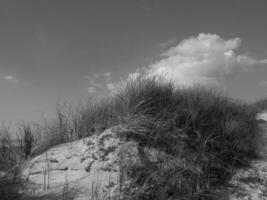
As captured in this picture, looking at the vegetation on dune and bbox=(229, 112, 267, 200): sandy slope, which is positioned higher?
the vegetation on dune

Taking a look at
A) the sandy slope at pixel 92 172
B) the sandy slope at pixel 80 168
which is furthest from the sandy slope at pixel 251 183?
the sandy slope at pixel 80 168

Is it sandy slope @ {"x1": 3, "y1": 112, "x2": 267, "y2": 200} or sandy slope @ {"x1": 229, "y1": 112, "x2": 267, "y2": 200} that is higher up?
sandy slope @ {"x1": 3, "y1": 112, "x2": 267, "y2": 200}

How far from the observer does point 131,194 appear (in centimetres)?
224

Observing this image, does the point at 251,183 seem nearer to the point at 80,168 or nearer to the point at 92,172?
the point at 92,172

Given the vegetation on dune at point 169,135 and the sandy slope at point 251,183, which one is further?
the sandy slope at point 251,183

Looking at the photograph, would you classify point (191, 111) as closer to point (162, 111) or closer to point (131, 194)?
point (162, 111)

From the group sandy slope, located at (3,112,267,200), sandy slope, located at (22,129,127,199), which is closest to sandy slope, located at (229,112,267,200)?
sandy slope, located at (3,112,267,200)

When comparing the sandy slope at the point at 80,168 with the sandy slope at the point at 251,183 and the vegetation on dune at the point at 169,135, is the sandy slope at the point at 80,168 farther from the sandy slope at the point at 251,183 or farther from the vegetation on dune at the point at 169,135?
the sandy slope at the point at 251,183

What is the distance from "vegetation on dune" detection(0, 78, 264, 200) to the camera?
2.53 m

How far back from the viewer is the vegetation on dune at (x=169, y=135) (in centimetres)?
253

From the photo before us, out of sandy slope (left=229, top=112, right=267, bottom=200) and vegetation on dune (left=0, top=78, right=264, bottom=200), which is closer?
vegetation on dune (left=0, top=78, right=264, bottom=200)

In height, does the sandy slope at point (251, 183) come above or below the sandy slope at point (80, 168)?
below

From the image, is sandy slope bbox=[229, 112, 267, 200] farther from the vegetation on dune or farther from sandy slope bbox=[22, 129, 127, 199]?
sandy slope bbox=[22, 129, 127, 199]

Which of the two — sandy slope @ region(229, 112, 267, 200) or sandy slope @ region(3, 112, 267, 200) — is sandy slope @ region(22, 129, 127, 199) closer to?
sandy slope @ region(3, 112, 267, 200)
